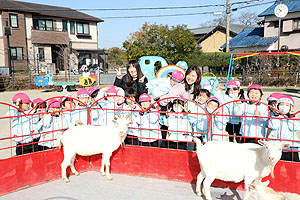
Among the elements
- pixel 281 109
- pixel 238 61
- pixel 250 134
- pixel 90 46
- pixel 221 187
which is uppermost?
pixel 90 46

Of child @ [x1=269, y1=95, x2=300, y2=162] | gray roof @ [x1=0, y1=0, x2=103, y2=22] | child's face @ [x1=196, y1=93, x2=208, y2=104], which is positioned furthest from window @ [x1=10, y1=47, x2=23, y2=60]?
child @ [x1=269, y1=95, x2=300, y2=162]

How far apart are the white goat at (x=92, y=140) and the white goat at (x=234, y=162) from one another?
1373 millimetres

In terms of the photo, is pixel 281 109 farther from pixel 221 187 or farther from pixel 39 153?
pixel 39 153

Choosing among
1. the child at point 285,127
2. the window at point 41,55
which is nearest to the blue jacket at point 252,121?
the child at point 285,127

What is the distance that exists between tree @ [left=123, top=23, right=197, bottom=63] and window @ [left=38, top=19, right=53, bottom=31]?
497 inches

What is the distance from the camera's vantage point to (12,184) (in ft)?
13.1

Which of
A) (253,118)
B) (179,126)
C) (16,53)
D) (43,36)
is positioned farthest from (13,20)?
(253,118)

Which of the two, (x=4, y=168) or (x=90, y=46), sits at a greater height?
(x=90, y=46)

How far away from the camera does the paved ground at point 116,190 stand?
12.6ft

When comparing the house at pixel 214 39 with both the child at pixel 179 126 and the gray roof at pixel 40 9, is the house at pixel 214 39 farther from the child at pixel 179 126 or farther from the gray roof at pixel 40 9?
the child at pixel 179 126

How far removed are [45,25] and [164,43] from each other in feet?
52.8

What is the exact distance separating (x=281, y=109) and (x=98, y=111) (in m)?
3.03

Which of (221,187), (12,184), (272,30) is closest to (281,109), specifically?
(221,187)

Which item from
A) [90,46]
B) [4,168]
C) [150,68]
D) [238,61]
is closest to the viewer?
[4,168]
